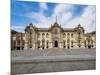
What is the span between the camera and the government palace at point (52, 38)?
2.42 metres

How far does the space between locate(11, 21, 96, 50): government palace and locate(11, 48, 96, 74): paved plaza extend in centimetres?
7

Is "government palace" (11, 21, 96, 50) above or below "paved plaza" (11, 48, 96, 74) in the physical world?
above

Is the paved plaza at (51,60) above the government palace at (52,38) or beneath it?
beneath

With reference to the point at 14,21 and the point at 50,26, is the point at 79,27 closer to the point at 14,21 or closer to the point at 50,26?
the point at 50,26

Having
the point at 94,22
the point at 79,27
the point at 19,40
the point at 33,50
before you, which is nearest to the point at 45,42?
the point at 33,50

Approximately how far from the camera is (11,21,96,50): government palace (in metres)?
2.42

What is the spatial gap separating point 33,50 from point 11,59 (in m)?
0.30

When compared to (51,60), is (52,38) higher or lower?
higher

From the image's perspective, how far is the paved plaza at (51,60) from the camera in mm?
2406

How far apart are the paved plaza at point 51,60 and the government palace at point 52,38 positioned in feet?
0.21

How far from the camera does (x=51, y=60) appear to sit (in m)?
2.52

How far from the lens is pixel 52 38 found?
2527mm

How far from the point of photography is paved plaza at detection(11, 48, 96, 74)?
2.41 m

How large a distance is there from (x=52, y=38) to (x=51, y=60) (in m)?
0.30
